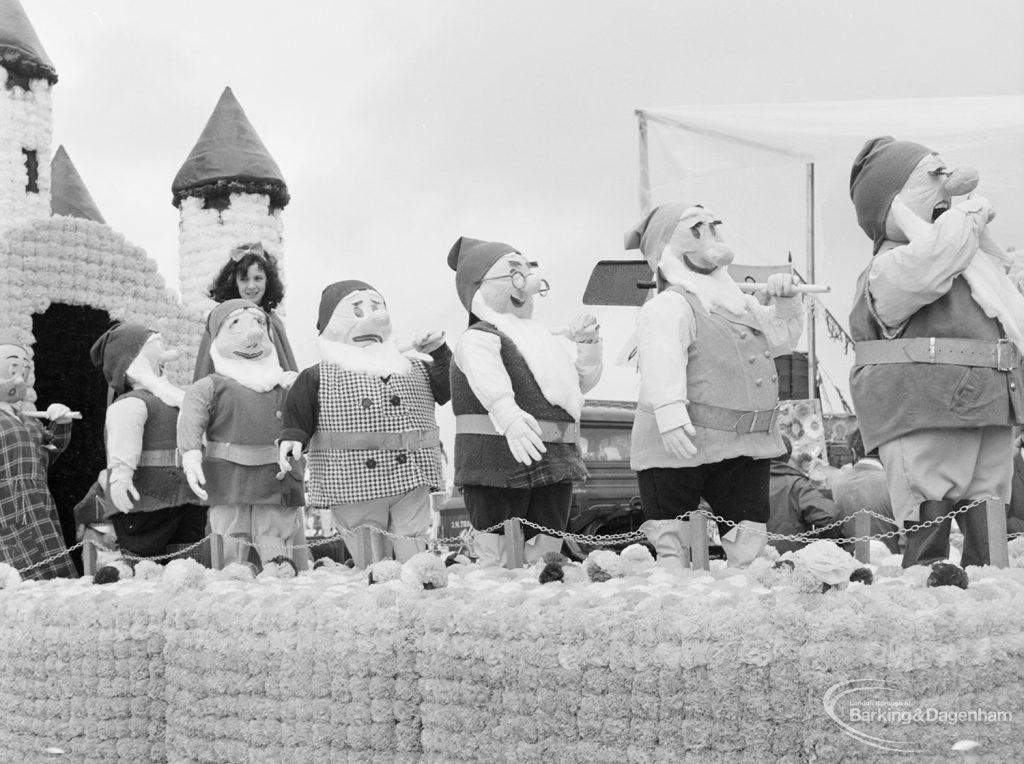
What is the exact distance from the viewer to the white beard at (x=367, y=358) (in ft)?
14.6

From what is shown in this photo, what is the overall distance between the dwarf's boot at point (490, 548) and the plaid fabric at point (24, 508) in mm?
2366

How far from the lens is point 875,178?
3477 millimetres

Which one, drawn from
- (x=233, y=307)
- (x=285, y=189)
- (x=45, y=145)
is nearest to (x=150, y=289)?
(x=45, y=145)

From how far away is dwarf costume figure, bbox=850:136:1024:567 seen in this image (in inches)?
126

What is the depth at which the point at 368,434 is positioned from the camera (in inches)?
172

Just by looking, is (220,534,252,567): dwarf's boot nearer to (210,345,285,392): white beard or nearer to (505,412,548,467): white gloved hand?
(210,345,285,392): white beard

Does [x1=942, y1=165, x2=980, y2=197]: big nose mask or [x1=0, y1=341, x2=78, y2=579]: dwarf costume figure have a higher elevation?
[x1=942, y1=165, x2=980, y2=197]: big nose mask

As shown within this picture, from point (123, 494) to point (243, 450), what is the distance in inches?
29.4

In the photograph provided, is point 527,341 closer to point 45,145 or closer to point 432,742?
point 432,742

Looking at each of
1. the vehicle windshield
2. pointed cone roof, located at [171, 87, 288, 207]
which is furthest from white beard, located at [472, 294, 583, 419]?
pointed cone roof, located at [171, 87, 288, 207]

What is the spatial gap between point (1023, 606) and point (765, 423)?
1.19 metres

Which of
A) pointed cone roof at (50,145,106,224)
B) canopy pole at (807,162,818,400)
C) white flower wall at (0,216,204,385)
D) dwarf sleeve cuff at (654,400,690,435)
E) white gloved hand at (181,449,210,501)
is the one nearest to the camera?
dwarf sleeve cuff at (654,400,690,435)

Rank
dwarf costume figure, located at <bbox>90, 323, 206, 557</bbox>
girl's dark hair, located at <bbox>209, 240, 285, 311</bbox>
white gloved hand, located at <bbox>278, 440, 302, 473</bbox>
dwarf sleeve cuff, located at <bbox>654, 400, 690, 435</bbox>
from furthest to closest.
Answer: girl's dark hair, located at <bbox>209, 240, 285, 311</bbox> → dwarf costume figure, located at <bbox>90, 323, 206, 557</bbox> → white gloved hand, located at <bbox>278, 440, 302, 473</bbox> → dwarf sleeve cuff, located at <bbox>654, 400, 690, 435</bbox>

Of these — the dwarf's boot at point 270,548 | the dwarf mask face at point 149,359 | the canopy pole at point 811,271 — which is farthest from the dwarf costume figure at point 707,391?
the canopy pole at point 811,271
